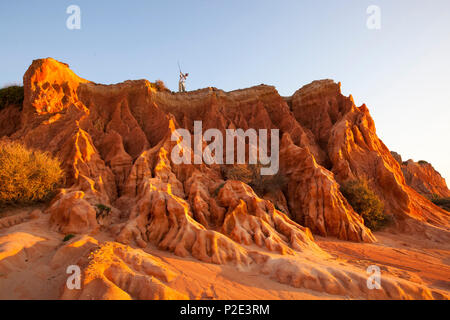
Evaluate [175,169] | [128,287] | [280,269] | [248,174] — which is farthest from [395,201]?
[128,287]

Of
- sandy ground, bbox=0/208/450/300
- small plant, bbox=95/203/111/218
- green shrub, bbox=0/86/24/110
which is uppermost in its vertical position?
green shrub, bbox=0/86/24/110

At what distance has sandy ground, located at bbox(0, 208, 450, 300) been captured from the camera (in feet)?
18.9

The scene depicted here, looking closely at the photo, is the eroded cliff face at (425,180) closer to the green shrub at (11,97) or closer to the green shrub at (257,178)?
the green shrub at (257,178)

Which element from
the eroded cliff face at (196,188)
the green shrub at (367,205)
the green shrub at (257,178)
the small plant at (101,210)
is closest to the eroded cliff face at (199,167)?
the eroded cliff face at (196,188)

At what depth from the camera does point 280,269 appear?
286 inches

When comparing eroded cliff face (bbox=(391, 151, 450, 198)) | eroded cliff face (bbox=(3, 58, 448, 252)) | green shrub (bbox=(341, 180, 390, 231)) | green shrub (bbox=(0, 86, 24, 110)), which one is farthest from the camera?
eroded cliff face (bbox=(391, 151, 450, 198))

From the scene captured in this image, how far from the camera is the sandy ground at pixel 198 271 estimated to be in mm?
5754

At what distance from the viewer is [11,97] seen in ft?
67.3

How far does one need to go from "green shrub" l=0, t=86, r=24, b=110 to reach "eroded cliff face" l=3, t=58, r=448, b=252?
374cm

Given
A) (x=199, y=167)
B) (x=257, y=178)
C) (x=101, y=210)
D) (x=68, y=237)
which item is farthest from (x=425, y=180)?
(x=68, y=237)

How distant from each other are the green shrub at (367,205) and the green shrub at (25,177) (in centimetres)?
2022

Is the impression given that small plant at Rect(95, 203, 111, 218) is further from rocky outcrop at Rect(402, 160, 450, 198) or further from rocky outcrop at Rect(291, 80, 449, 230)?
rocky outcrop at Rect(402, 160, 450, 198)

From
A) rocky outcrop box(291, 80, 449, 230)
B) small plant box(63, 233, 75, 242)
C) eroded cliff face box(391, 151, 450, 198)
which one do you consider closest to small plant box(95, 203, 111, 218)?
small plant box(63, 233, 75, 242)

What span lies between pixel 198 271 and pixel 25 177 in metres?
11.3
